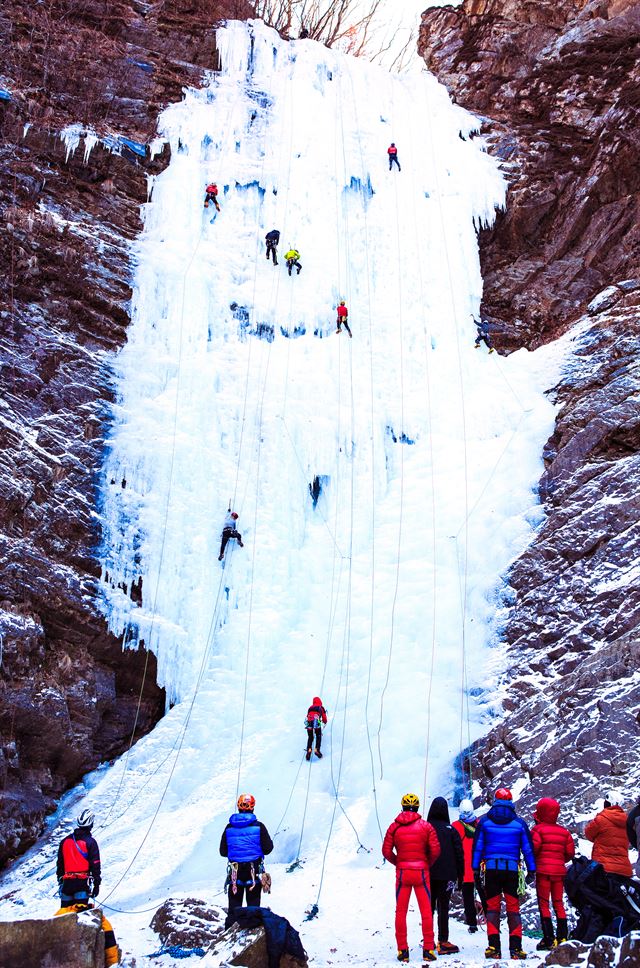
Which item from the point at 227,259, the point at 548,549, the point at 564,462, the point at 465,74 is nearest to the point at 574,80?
the point at 465,74

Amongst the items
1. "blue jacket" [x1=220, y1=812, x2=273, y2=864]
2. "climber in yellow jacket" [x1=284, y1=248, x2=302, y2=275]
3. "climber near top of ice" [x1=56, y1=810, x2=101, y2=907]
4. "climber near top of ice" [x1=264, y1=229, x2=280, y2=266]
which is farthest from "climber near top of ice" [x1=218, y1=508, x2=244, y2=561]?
"blue jacket" [x1=220, y1=812, x2=273, y2=864]

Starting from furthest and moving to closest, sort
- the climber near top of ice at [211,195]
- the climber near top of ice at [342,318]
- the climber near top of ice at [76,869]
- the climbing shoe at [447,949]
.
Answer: the climber near top of ice at [211,195]
the climber near top of ice at [342,318]
the climber near top of ice at [76,869]
the climbing shoe at [447,949]

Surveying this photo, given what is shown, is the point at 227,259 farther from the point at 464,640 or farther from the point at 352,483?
the point at 464,640

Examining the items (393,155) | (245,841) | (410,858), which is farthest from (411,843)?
(393,155)

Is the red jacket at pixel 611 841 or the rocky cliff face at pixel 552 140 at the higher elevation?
the rocky cliff face at pixel 552 140

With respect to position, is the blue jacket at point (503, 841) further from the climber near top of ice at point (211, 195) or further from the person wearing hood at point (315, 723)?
the climber near top of ice at point (211, 195)

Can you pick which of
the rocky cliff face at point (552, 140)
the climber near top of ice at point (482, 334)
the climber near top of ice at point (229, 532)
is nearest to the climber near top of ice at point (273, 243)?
the climber near top of ice at point (482, 334)

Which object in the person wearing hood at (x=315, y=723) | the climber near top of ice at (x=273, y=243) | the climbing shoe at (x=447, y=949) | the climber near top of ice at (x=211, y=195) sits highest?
the climber near top of ice at (x=211, y=195)

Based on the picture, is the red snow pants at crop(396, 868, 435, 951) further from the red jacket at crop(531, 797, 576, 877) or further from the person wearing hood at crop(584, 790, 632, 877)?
the person wearing hood at crop(584, 790, 632, 877)
